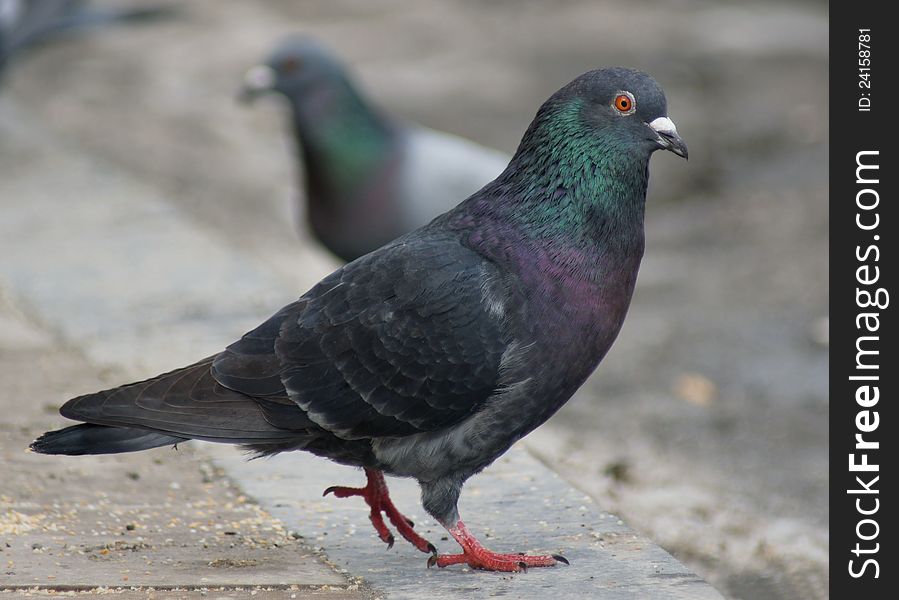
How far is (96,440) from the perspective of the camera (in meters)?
3.61

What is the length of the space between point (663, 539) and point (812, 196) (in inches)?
183

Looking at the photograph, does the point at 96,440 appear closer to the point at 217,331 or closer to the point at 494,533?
the point at 494,533

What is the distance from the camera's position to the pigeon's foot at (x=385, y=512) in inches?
152

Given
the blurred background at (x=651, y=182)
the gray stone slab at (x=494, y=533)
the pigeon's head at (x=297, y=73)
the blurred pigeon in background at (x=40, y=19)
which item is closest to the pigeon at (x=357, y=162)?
the pigeon's head at (x=297, y=73)

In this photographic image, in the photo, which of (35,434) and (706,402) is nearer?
(35,434)

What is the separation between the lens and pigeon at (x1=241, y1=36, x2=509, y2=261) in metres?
6.53

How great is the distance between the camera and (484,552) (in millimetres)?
3670

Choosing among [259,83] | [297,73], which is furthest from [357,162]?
[259,83]

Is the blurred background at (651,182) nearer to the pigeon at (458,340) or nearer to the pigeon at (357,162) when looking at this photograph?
the pigeon at (357,162)

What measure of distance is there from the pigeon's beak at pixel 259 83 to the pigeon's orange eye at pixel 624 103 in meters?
3.56

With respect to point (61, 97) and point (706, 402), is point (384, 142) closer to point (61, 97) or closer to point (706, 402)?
point (706, 402)

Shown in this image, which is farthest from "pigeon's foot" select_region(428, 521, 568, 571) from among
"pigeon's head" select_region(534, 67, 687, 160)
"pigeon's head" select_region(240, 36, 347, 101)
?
"pigeon's head" select_region(240, 36, 347, 101)
